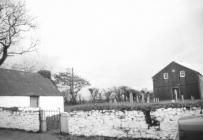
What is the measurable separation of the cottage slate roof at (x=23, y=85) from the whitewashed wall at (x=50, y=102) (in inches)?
24.7

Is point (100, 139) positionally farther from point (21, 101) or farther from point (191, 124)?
point (21, 101)

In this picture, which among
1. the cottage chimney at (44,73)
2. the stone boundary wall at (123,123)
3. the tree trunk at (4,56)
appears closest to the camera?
the stone boundary wall at (123,123)

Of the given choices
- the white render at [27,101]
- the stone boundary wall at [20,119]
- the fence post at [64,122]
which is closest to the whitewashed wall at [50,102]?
the white render at [27,101]

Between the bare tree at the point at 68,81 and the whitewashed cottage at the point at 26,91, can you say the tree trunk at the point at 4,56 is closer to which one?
the whitewashed cottage at the point at 26,91

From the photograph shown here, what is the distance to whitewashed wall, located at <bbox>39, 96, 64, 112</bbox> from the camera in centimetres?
2884

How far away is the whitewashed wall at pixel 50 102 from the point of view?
2884 centimetres

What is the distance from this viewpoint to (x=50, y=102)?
30.5m

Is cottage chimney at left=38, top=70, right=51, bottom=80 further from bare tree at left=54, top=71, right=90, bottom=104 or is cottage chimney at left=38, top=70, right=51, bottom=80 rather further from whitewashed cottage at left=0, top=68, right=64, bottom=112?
bare tree at left=54, top=71, right=90, bottom=104

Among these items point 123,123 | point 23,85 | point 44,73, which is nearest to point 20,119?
point 123,123

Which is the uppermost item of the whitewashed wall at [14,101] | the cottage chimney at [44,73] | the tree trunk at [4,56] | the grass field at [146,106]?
the tree trunk at [4,56]

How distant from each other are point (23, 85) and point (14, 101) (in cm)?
418

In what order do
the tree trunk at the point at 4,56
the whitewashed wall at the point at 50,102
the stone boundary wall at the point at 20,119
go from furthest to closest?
the whitewashed wall at the point at 50,102 → the tree trunk at the point at 4,56 → the stone boundary wall at the point at 20,119

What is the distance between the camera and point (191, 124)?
613cm

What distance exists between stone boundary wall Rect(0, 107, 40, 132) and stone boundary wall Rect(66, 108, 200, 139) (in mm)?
3435
